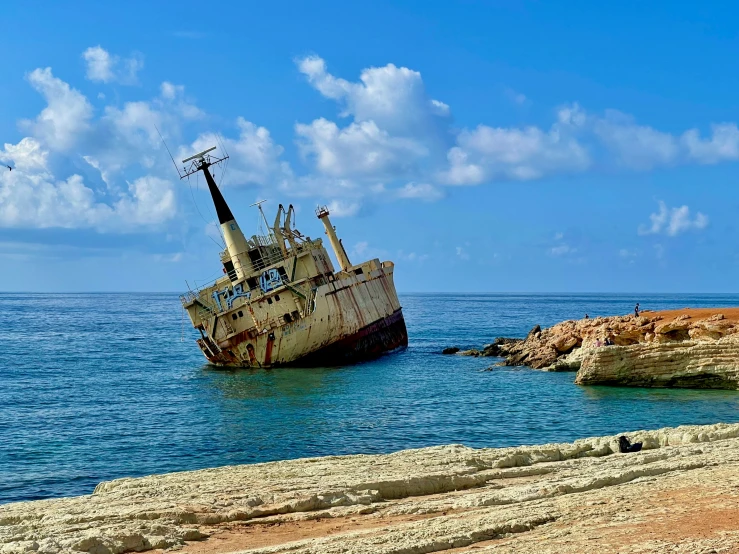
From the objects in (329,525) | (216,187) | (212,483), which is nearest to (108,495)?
(212,483)

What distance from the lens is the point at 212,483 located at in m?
12.9

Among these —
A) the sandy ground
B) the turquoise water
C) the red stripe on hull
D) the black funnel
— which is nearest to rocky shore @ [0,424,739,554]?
the sandy ground

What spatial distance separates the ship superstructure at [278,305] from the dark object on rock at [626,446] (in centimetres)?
2215

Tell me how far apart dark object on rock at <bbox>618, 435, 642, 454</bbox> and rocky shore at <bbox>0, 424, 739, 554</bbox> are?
107 mm

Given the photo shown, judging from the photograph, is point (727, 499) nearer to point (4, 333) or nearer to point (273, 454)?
point (273, 454)

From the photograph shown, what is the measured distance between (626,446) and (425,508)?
5748mm

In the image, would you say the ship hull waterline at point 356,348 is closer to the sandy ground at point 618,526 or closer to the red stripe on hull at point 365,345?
the red stripe on hull at point 365,345

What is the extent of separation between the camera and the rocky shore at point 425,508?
8.41m

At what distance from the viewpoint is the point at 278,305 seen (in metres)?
35.6

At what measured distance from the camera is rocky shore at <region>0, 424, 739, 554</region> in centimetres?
841

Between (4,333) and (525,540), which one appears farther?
(4,333)

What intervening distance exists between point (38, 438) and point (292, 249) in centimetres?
1859

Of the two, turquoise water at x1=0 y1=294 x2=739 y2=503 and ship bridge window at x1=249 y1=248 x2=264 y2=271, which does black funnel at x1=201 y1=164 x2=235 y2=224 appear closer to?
ship bridge window at x1=249 y1=248 x2=264 y2=271

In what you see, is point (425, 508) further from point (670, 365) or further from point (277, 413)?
point (670, 365)
